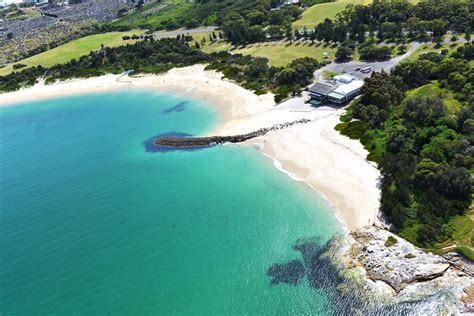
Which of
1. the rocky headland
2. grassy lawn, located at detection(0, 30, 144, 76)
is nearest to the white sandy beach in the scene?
the rocky headland

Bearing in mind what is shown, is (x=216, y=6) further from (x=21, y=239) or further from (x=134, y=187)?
A: (x=21, y=239)

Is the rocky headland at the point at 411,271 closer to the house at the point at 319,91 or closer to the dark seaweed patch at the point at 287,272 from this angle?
the dark seaweed patch at the point at 287,272

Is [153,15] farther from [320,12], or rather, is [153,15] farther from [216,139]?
[216,139]

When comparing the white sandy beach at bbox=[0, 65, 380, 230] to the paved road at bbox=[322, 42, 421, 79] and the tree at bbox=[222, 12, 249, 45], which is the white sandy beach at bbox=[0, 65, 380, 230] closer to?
the paved road at bbox=[322, 42, 421, 79]

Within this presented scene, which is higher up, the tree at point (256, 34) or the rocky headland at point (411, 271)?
the tree at point (256, 34)

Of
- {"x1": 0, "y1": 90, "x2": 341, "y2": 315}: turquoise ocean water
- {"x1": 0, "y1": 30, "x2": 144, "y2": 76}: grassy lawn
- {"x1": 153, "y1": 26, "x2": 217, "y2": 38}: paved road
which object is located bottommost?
{"x1": 0, "y1": 90, "x2": 341, "y2": 315}: turquoise ocean water

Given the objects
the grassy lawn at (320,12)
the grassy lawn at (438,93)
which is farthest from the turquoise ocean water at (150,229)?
the grassy lawn at (320,12)

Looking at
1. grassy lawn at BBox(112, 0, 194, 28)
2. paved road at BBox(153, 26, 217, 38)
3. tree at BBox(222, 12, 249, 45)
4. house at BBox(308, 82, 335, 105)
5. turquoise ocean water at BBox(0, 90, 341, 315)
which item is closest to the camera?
turquoise ocean water at BBox(0, 90, 341, 315)
